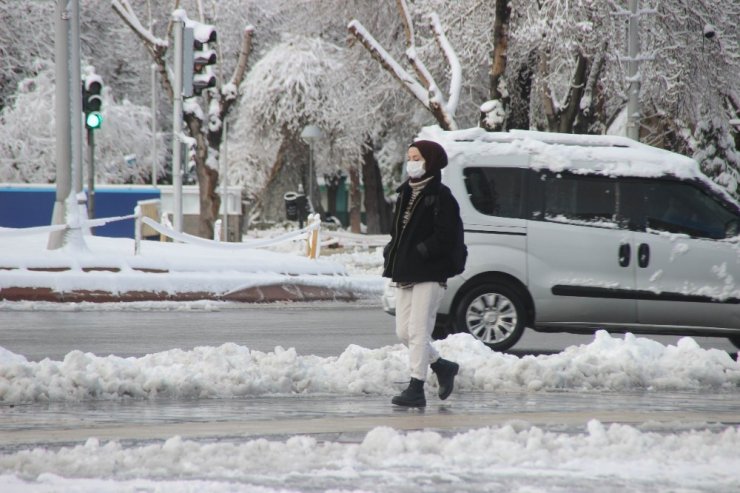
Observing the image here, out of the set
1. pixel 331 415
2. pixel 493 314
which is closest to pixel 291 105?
pixel 493 314

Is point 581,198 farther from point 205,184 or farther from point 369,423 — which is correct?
point 205,184

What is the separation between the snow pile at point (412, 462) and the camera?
5426mm

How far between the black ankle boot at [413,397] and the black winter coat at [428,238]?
68cm

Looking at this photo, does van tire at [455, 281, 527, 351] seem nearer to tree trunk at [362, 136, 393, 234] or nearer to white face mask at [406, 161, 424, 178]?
white face mask at [406, 161, 424, 178]

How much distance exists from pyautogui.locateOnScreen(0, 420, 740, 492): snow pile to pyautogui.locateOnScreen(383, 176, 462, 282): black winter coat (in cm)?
148

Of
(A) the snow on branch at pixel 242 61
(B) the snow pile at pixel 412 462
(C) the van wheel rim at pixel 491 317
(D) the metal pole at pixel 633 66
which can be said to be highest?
(A) the snow on branch at pixel 242 61

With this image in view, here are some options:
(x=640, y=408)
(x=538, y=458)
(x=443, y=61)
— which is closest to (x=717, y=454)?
(x=538, y=458)

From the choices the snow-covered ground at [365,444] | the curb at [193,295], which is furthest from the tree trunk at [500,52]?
the snow-covered ground at [365,444]

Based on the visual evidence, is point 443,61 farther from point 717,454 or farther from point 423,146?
point 717,454

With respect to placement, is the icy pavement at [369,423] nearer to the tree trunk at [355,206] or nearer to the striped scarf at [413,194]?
the striped scarf at [413,194]

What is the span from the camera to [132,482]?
17.4ft

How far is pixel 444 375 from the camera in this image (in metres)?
8.14

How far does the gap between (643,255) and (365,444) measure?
5860 mm

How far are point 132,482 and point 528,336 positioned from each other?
8.48m
